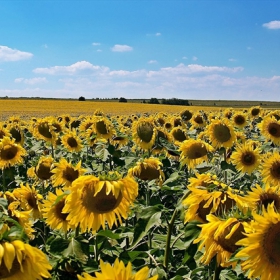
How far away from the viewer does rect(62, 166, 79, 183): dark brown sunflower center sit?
3.61 metres

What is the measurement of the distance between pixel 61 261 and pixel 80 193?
547 millimetres

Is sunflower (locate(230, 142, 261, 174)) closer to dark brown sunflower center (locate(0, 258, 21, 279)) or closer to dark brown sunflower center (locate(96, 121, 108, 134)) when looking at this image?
dark brown sunflower center (locate(96, 121, 108, 134))

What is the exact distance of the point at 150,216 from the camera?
2.18 metres

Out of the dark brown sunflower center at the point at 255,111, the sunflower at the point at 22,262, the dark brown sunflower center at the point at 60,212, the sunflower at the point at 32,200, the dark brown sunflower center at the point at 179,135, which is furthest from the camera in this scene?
the dark brown sunflower center at the point at 255,111

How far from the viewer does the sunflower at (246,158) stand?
5.48 meters

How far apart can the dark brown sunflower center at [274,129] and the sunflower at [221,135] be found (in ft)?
3.23

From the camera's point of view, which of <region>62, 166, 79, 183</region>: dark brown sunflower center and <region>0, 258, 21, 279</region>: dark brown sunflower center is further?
<region>62, 166, 79, 183</region>: dark brown sunflower center

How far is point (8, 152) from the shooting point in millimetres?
5047

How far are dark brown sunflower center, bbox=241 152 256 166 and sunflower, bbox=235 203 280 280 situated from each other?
3892mm

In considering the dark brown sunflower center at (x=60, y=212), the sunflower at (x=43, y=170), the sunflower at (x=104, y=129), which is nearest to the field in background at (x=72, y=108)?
the sunflower at (x=104, y=129)

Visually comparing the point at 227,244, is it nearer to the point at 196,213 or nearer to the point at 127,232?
the point at 196,213

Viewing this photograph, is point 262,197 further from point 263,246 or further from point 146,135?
point 146,135

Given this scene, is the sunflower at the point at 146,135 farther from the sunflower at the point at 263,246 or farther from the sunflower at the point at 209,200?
the sunflower at the point at 263,246

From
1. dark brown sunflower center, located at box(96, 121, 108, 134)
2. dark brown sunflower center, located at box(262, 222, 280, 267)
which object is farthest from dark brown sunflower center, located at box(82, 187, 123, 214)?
dark brown sunflower center, located at box(96, 121, 108, 134)
